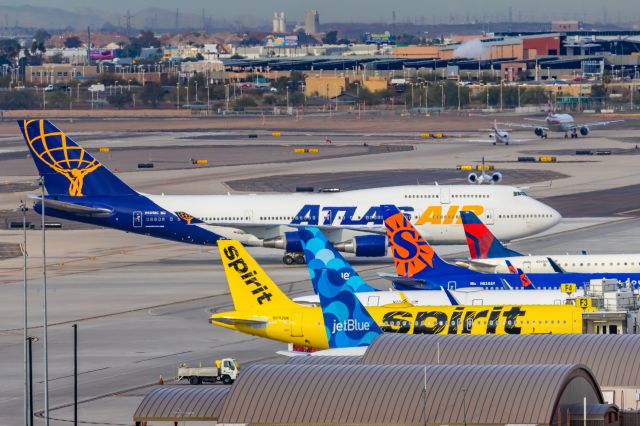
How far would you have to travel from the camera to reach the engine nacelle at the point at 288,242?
9856 cm

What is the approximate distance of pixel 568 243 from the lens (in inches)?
4277

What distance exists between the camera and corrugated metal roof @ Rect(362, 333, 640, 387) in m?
49.2

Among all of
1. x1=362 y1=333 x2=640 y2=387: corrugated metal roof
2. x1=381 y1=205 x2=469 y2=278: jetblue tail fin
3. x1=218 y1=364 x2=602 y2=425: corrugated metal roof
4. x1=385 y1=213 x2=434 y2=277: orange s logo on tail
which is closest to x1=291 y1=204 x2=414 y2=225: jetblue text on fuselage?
x1=381 y1=205 x2=469 y2=278: jetblue tail fin

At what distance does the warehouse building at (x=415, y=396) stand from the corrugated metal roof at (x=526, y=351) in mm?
7145

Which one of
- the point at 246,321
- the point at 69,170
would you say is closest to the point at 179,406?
the point at 246,321

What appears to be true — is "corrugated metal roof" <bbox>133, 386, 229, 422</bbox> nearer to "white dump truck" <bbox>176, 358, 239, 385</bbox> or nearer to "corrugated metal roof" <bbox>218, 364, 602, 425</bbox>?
"corrugated metal roof" <bbox>218, 364, 602, 425</bbox>

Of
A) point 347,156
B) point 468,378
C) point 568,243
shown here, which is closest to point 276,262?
point 568,243

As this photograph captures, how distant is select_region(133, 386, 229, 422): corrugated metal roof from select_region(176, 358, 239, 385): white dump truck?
1576cm

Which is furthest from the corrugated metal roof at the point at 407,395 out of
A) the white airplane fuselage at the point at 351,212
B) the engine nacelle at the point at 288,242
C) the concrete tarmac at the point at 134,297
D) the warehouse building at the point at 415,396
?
the white airplane fuselage at the point at 351,212

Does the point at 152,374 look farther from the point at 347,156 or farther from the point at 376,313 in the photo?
the point at 347,156

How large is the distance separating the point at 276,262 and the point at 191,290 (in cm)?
1353

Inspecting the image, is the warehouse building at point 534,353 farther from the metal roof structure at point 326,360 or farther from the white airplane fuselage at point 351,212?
the white airplane fuselage at point 351,212

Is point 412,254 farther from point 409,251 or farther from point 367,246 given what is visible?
point 367,246

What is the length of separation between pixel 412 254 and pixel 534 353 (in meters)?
25.7
